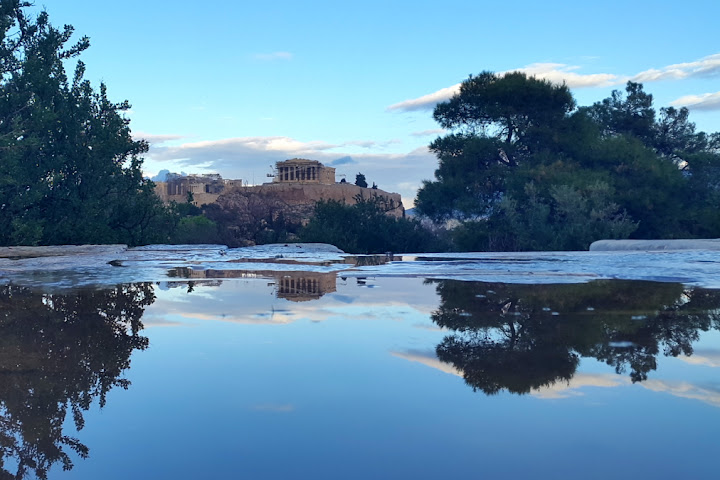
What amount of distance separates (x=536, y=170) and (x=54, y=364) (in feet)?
69.3

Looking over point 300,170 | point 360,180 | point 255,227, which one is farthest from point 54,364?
point 300,170

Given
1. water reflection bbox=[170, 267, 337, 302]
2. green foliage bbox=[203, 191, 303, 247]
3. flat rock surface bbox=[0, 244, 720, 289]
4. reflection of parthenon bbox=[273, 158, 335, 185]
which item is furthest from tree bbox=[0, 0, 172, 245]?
reflection of parthenon bbox=[273, 158, 335, 185]

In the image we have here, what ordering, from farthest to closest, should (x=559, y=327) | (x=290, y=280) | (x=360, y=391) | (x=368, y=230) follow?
(x=368, y=230) < (x=290, y=280) < (x=559, y=327) < (x=360, y=391)

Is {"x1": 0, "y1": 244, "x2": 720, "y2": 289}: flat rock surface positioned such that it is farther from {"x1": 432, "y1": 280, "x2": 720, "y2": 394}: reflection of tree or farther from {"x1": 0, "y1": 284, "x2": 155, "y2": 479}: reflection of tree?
{"x1": 0, "y1": 284, "x2": 155, "y2": 479}: reflection of tree

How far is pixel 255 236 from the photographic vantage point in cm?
2580

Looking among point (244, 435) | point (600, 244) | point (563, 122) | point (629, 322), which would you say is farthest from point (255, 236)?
point (244, 435)

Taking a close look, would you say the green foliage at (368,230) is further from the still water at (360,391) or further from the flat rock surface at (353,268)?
the still water at (360,391)

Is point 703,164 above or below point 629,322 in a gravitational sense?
above

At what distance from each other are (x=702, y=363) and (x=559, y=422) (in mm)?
1288

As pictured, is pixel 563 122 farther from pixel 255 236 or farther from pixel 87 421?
pixel 87 421

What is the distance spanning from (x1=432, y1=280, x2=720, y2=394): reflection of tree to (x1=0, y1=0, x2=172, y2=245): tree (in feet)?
32.0

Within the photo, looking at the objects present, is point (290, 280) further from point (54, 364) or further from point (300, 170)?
point (300, 170)

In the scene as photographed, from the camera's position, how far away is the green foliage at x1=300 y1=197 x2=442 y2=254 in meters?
24.6

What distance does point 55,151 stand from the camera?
1380 centimetres
